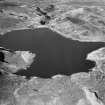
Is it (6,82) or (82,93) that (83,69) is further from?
(6,82)

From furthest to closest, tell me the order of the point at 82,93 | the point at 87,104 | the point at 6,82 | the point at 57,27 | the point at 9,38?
the point at 57,27, the point at 9,38, the point at 6,82, the point at 82,93, the point at 87,104

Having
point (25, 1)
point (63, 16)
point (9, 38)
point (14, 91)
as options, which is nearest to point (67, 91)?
point (14, 91)

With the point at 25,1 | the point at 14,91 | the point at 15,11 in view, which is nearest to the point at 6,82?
the point at 14,91

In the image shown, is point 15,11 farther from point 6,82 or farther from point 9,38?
point 6,82

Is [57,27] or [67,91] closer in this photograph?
[67,91]

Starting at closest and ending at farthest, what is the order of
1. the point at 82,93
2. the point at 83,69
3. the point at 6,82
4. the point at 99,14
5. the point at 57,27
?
Result: the point at 82,93, the point at 6,82, the point at 83,69, the point at 57,27, the point at 99,14

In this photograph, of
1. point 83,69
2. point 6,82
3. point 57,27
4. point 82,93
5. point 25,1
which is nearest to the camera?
point 82,93
